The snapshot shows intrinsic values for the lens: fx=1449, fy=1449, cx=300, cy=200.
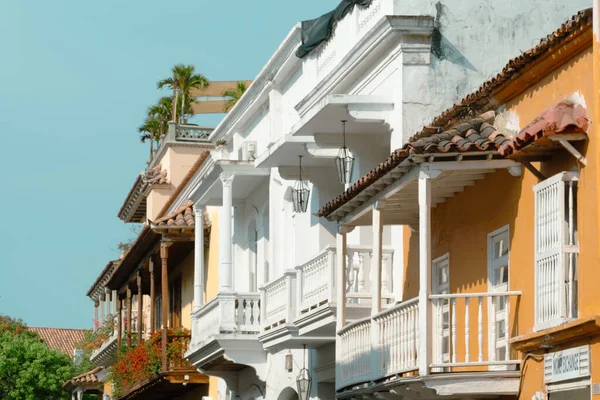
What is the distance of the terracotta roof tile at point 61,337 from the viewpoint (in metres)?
77.8

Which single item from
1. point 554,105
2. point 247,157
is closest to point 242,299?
point 247,157

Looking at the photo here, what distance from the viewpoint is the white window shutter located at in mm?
13336

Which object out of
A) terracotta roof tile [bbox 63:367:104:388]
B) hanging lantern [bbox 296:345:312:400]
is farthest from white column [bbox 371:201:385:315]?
terracotta roof tile [bbox 63:367:104:388]

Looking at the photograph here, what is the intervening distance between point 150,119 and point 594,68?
3667cm

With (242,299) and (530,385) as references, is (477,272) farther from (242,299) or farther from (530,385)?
(242,299)

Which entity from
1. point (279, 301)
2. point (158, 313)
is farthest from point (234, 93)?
point (279, 301)

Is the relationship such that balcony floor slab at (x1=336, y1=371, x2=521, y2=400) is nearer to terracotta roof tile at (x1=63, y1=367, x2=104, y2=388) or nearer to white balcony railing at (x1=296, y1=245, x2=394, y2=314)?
white balcony railing at (x1=296, y1=245, x2=394, y2=314)

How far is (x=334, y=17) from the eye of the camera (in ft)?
72.8

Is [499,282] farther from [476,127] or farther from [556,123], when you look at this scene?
[556,123]

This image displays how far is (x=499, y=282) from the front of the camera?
619 inches

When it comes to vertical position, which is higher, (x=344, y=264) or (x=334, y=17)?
(x=334, y=17)

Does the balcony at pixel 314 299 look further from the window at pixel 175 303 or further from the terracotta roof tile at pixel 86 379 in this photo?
the terracotta roof tile at pixel 86 379

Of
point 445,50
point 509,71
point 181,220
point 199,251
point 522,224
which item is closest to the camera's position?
point 522,224

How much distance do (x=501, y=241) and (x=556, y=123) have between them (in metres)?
2.82
